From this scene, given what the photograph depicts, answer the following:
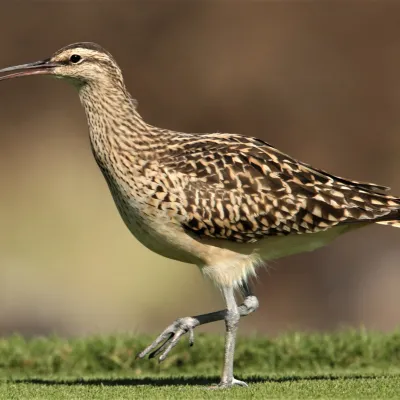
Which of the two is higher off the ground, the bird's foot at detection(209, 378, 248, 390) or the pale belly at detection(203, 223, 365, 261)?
the pale belly at detection(203, 223, 365, 261)

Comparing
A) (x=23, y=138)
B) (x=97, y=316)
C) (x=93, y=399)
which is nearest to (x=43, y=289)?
Result: (x=97, y=316)

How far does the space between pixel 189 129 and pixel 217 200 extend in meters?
11.8

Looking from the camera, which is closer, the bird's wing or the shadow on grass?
the bird's wing

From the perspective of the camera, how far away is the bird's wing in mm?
11484

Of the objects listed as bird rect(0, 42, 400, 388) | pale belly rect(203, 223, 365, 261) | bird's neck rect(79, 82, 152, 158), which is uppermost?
A: bird's neck rect(79, 82, 152, 158)

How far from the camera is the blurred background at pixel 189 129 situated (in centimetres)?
2028

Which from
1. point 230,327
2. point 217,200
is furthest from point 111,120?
point 230,327

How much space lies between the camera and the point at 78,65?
474 inches

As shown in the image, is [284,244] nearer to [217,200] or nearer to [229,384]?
[217,200]

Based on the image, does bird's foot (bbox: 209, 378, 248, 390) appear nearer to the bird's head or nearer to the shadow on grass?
the shadow on grass

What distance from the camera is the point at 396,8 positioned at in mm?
25500

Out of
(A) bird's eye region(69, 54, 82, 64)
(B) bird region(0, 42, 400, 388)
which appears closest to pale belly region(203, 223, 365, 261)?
(B) bird region(0, 42, 400, 388)

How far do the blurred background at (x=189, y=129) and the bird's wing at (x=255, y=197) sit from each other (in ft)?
25.6

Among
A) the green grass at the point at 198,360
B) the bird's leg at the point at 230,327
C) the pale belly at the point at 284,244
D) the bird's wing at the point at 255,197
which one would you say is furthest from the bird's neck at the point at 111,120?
the green grass at the point at 198,360
